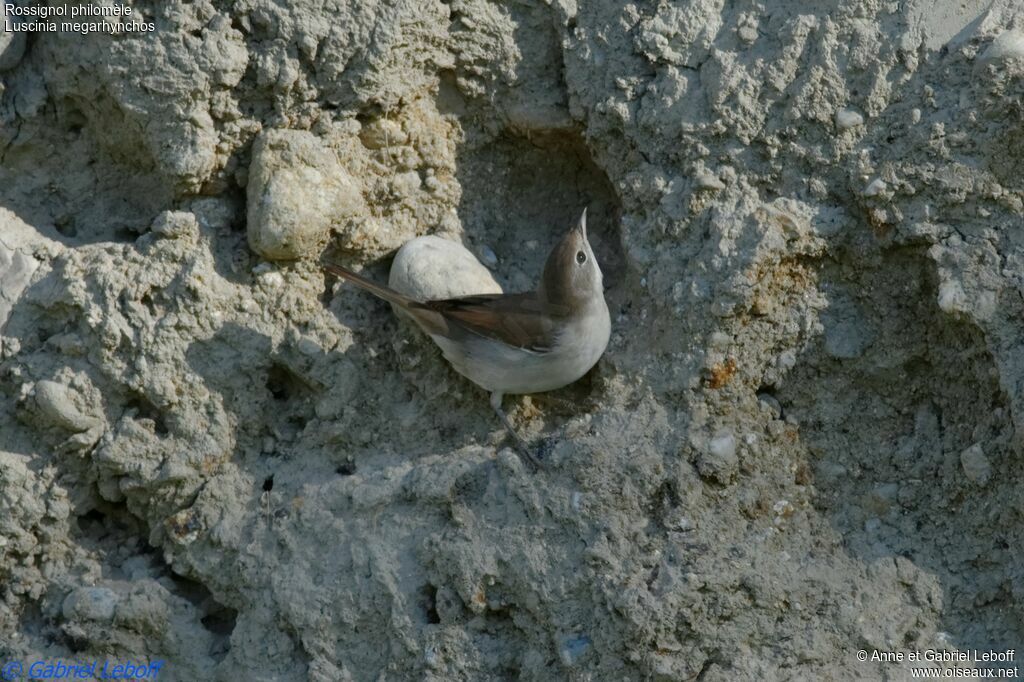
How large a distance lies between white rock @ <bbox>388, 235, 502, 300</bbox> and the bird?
7cm

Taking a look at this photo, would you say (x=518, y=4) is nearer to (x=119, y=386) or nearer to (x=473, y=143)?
(x=473, y=143)

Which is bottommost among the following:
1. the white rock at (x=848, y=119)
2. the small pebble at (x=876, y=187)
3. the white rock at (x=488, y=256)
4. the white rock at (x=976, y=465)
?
the white rock at (x=488, y=256)

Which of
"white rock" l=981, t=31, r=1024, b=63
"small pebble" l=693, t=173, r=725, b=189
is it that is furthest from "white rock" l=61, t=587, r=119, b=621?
"white rock" l=981, t=31, r=1024, b=63

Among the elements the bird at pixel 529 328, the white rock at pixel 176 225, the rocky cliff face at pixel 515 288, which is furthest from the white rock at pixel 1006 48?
the white rock at pixel 176 225

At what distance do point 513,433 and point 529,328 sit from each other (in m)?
0.46

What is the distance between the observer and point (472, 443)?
15.0 ft

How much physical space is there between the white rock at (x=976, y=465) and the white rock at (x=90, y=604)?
129 inches

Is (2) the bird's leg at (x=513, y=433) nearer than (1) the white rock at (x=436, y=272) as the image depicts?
Yes

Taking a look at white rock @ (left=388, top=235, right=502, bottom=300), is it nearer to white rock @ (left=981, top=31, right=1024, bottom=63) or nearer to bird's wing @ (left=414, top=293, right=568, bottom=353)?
bird's wing @ (left=414, top=293, right=568, bottom=353)

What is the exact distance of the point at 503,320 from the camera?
4.58 metres

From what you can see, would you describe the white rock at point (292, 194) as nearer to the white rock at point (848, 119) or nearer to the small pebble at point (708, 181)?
the small pebble at point (708, 181)

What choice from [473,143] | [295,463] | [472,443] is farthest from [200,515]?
[473,143]

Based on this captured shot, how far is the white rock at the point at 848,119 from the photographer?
4203 mm

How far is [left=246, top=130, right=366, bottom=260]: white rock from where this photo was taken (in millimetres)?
4562
